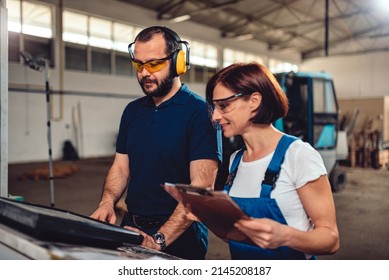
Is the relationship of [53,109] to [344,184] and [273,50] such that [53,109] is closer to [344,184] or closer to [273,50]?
[344,184]

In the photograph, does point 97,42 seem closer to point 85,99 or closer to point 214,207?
point 85,99

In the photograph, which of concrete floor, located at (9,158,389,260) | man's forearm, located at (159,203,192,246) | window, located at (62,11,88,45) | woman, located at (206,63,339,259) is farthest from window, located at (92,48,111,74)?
woman, located at (206,63,339,259)

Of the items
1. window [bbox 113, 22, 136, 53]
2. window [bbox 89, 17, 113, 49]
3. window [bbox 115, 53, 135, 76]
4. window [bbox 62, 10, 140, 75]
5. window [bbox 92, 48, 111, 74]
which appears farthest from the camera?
window [bbox 115, 53, 135, 76]

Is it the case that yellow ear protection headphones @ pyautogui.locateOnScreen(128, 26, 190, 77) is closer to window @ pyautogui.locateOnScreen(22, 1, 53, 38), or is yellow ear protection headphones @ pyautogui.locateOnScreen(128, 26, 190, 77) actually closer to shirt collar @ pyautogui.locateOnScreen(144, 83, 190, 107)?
shirt collar @ pyautogui.locateOnScreen(144, 83, 190, 107)

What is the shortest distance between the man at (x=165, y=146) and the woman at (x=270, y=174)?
0.25 metres

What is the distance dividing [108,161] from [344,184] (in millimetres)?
5397

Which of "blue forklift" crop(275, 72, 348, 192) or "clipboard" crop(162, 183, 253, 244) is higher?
"blue forklift" crop(275, 72, 348, 192)

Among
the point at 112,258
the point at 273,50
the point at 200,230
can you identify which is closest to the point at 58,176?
the point at 200,230

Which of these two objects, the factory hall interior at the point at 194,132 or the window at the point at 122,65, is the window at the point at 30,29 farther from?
the window at the point at 122,65

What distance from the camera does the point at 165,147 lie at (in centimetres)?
137

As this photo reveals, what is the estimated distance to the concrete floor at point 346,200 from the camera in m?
3.16

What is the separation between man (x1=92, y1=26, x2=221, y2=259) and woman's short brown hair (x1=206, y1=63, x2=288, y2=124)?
337mm

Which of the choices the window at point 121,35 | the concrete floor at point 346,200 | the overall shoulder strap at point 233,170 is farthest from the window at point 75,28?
the overall shoulder strap at point 233,170

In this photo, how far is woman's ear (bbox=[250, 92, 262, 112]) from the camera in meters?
1.02
